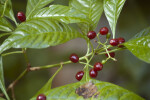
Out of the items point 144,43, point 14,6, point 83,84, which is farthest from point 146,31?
point 14,6

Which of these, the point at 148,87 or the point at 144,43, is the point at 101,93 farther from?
the point at 148,87

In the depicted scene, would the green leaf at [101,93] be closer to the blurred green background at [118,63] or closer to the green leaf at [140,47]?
the green leaf at [140,47]

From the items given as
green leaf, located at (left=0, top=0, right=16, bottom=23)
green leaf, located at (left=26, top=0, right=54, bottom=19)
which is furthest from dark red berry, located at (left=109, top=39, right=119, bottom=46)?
green leaf, located at (left=0, top=0, right=16, bottom=23)

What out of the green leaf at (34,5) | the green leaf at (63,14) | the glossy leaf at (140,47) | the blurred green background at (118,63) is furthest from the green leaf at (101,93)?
the blurred green background at (118,63)

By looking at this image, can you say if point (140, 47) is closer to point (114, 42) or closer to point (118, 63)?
point (114, 42)

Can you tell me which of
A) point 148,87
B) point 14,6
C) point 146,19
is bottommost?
point 148,87
